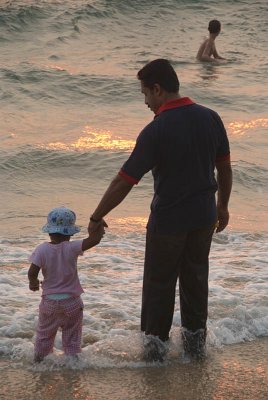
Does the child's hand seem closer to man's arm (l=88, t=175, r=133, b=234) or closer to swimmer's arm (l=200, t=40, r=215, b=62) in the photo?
man's arm (l=88, t=175, r=133, b=234)

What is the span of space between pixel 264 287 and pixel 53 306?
2.22m

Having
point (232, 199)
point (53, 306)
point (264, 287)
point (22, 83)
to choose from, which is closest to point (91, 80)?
point (22, 83)

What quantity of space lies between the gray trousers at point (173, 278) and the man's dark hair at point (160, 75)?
80 cm

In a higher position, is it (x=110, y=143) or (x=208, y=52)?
(x=208, y=52)

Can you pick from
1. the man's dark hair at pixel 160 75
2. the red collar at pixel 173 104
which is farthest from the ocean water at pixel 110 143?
the man's dark hair at pixel 160 75

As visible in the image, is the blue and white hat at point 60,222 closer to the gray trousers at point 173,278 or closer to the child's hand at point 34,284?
the child's hand at point 34,284

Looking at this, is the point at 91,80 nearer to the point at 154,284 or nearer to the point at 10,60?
the point at 10,60

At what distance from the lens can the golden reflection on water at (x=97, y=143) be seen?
41.7ft

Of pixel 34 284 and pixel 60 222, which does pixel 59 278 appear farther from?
pixel 60 222

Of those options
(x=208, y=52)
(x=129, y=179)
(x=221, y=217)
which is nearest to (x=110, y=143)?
(x=208, y=52)

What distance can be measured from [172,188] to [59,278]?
0.82 metres

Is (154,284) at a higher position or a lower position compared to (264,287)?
higher

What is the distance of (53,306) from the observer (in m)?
4.95

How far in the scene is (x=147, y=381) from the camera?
4.88m
